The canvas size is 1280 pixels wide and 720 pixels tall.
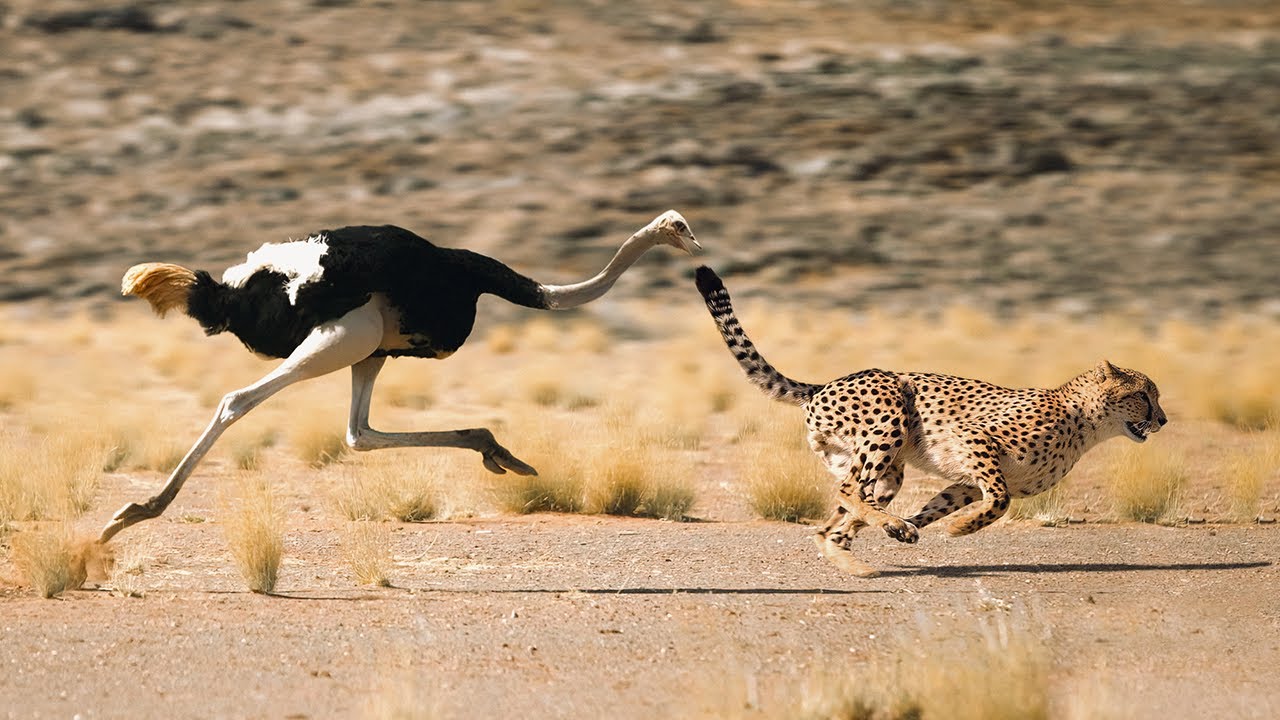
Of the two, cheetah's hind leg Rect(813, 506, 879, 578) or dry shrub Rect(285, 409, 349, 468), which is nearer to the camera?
cheetah's hind leg Rect(813, 506, 879, 578)

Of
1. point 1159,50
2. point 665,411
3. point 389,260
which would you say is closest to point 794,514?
point 389,260

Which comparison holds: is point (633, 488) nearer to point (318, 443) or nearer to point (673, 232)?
point (673, 232)

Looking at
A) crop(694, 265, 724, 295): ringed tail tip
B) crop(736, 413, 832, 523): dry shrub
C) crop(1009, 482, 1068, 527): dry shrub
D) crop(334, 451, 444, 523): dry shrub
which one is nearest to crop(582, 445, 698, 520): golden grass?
crop(736, 413, 832, 523): dry shrub

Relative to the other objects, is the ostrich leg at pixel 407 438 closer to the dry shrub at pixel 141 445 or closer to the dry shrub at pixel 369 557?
the dry shrub at pixel 369 557

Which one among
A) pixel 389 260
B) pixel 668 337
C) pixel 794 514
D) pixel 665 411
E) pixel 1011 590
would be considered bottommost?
pixel 668 337

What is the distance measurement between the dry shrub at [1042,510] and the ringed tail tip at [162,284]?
243 inches

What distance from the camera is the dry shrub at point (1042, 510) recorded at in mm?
12641

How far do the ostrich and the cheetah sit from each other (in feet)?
4.42

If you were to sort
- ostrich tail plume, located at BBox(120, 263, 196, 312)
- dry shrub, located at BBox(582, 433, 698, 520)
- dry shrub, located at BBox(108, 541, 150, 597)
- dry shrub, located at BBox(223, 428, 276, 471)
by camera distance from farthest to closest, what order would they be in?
dry shrub, located at BBox(223, 428, 276, 471)
dry shrub, located at BBox(582, 433, 698, 520)
ostrich tail plume, located at BBox(120, 263, 196, 312)
dry shrub, located at BBox(108, 541, 150, 597)

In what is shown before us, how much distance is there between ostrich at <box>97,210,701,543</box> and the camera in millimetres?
9609

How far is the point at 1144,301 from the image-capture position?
34812mm

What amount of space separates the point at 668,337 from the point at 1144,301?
1001 centimetres

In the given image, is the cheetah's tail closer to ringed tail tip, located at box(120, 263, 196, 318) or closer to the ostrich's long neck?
the ostrich's long neck

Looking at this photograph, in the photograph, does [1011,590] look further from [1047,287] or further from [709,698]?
[1047,287]
